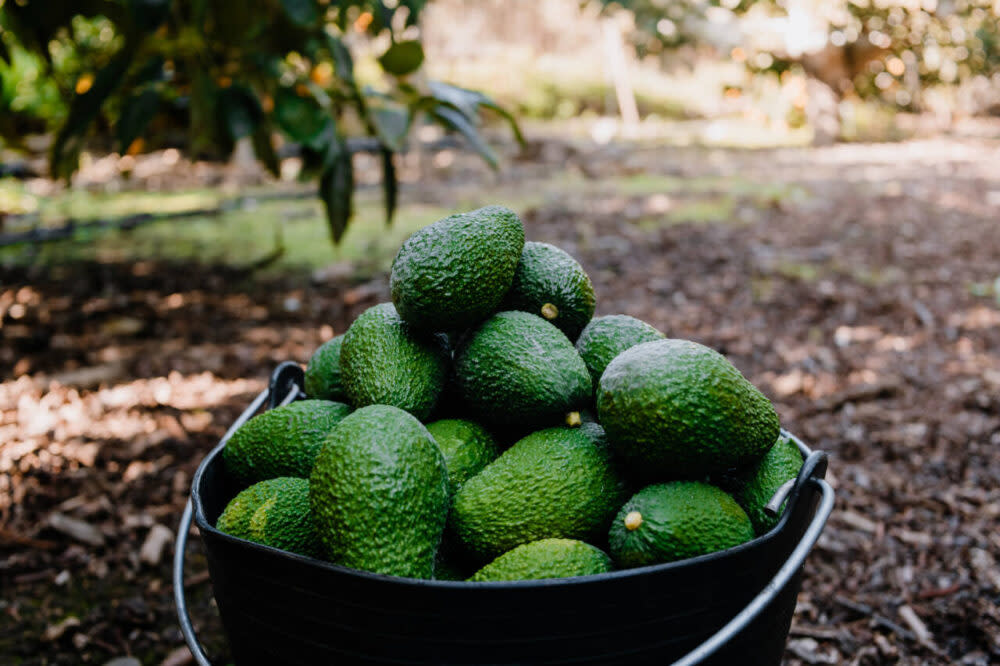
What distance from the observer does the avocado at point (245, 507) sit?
4.35 ft

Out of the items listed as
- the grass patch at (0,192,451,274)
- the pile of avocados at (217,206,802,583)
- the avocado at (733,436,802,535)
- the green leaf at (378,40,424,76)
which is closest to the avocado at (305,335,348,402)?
the pile of avocados at (217,206,802,583)

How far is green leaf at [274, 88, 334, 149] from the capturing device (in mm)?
3516

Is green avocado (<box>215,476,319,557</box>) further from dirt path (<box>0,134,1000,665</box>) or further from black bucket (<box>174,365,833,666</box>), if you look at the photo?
dirt path (<box>0,134,1000,665</box>)

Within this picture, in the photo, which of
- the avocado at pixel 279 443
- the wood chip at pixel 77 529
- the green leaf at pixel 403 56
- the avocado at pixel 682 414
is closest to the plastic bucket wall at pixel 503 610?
the avocado at pixel 682 414

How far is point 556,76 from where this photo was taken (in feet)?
57.7

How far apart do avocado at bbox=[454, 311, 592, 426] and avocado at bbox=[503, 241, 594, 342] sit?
145 mm

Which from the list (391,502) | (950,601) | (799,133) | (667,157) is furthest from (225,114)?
(799,133)

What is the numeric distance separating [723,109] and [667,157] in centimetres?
808

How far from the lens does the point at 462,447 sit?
146cm

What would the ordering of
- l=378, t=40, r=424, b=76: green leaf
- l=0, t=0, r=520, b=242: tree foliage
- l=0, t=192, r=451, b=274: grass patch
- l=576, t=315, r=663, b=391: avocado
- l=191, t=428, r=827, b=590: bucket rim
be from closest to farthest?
l=191, t=428, r=827, b=590: bucket rim
l=576, t=315, r=663, b=391: avocado
l=378, t=40, r=424, b=76: green leaf
l=0, t=0, r=520, b=242: tree foliage
l=0, t=192, r=451, b=274: grass patch

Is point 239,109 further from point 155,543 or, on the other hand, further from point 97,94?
point 155,543

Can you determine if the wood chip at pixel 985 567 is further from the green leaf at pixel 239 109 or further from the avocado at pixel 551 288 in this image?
the green leaf at pixel 239 109

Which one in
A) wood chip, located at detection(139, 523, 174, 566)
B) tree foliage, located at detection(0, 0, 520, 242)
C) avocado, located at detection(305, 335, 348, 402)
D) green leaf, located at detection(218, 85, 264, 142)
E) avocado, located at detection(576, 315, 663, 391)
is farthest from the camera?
green leaf, located at detection(218, 85, 264, 142)

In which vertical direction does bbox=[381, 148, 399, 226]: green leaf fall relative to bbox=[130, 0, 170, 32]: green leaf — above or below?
below
